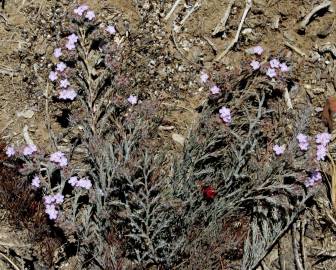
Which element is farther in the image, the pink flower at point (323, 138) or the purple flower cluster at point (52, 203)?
the pink flower at point (323, 138)

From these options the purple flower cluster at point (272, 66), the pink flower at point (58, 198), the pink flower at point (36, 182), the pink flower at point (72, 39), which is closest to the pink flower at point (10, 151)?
the pink flower at point (36, 182)

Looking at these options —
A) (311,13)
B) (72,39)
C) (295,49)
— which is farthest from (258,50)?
(72,39)

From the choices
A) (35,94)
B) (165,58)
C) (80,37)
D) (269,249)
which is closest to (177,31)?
(165,58)

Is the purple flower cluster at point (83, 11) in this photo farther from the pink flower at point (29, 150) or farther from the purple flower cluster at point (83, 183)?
the purple flower cluster at point (83, 183)

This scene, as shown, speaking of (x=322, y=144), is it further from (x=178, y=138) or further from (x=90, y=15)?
(x=90, y=15)

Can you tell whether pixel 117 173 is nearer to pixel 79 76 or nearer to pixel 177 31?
pixel 79 76

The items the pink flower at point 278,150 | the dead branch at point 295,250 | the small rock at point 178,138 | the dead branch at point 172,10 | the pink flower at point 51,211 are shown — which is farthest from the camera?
the dead branch at point 172,10

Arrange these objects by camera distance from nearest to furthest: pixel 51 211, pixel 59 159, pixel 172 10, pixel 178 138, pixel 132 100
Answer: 1. pixel 51 211
2. pixel 59 159
3. pixel 132 100
4. pixel 178 138
5. pixel 172 10
